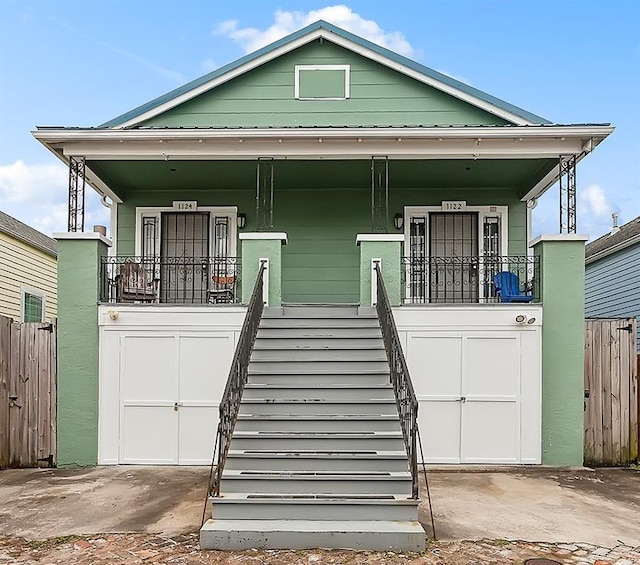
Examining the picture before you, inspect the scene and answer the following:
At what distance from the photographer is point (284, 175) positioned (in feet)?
33.8

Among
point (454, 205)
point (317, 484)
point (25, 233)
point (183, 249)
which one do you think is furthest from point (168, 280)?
point (317, 484)

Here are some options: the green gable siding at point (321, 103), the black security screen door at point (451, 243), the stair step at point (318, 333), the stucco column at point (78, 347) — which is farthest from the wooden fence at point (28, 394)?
the black security screen door at point (451, 243)

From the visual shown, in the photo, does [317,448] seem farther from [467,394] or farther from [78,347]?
[78,347]

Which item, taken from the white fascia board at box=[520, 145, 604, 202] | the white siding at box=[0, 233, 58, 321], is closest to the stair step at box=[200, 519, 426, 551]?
the white fascia board at box=[520, 145, 604, 202]

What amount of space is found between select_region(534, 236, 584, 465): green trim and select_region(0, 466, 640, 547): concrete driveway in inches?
16.9

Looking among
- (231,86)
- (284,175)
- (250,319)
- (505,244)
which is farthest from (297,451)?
(231,86)

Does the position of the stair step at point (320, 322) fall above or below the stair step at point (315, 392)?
above

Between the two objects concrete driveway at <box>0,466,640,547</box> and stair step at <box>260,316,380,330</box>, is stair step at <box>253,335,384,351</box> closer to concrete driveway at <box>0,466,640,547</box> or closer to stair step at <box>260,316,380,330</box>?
stair step at <box>260,316,380,330</box>

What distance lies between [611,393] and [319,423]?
443cm

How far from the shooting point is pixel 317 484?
18.9ft

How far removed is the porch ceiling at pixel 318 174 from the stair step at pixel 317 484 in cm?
533

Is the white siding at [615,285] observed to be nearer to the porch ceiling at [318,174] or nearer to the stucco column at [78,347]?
the porch ceiling at [318,174]

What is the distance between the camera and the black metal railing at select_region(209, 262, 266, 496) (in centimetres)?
552

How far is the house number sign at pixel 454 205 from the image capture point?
10.9m
